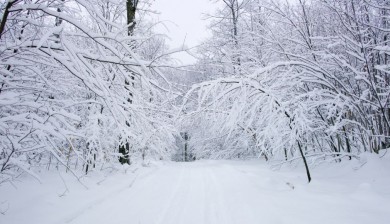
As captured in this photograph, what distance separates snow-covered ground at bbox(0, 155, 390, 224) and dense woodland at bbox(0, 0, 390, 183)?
0.58m

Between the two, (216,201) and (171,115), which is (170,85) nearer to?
(171,115)

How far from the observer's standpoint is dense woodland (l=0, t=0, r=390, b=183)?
246 centimetres

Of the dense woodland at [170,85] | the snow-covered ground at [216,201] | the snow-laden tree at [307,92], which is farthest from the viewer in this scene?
the snow-laden tree at [307,92]

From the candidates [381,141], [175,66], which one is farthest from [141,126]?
[381,141]

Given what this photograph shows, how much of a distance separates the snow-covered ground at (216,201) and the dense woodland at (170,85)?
58 cm

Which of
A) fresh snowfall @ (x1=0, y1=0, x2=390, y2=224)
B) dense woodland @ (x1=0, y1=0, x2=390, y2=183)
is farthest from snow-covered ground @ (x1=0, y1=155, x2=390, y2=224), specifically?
dense woodland @ (x1=0, y1=0, x2=390, y2=183)

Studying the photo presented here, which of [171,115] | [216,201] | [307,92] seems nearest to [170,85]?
[171,115]

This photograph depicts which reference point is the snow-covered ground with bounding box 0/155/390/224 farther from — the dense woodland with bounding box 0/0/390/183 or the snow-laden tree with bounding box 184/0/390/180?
the snow-laden tree with bounding box 184/0/390/180

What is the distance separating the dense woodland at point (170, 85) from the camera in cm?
246

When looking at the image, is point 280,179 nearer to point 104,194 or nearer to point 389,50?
point 389,50

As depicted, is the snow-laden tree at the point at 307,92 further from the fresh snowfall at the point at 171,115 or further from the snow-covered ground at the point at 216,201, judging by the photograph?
the snow-covered ground at the point at 216,201

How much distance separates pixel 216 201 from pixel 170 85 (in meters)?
3.39

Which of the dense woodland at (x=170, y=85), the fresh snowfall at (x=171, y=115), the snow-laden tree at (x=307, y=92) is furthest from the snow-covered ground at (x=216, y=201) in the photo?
the snow-laden tree at (x=307, y=92)

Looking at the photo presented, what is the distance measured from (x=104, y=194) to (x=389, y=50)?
605cm
